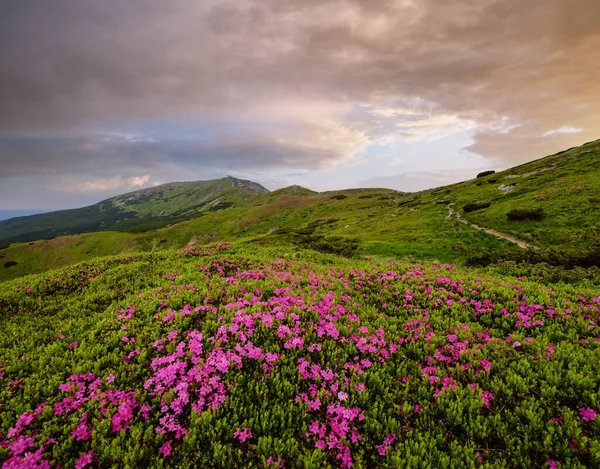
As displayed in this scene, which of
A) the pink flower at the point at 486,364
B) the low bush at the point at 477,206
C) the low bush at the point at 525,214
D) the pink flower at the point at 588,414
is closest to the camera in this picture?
the pink flower at the point at 588,414

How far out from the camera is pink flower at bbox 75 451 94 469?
16.1 ft

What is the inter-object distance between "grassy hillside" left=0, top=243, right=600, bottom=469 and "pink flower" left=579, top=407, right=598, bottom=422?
38 mm

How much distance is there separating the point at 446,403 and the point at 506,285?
827cm

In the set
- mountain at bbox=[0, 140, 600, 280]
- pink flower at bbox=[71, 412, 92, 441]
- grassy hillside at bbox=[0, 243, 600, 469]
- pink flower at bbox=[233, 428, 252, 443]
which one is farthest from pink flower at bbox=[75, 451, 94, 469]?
mountain at bbox=[0, 140, 600, 280]

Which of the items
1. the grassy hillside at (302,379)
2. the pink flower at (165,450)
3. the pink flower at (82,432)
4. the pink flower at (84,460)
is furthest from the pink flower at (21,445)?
the pink flower at (165,450)

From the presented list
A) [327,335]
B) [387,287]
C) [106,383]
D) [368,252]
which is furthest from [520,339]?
[368,252]

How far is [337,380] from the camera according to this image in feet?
23.4

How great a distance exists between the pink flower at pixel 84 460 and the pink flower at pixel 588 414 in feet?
33.0

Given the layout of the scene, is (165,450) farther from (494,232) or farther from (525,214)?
(525,214)

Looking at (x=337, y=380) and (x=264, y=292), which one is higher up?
(x=264, y=292)

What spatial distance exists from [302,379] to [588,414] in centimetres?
628

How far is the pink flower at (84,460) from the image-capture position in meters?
4.91

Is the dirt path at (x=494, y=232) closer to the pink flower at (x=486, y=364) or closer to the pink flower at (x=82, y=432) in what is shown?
the pink flower at (x=486, y=364)

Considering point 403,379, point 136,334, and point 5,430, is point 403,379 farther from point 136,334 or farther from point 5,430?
point 5,430
